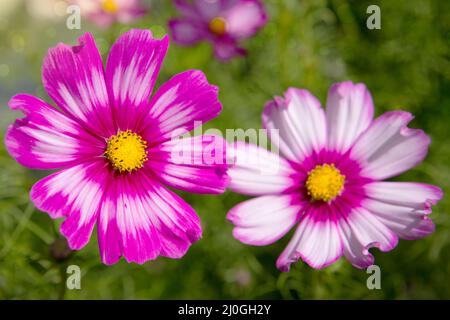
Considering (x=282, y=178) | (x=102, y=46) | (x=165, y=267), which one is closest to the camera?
(x=282, y=178)

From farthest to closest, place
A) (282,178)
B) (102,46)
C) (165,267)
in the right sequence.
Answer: (102,46) → (165,267) → (282,178)

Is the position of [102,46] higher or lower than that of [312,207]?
higher

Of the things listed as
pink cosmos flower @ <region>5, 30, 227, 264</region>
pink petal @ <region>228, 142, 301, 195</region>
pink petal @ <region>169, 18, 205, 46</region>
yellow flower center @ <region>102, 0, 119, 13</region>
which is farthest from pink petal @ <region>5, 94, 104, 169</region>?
yellow flower center @ <region>102, 0, 119, 13</region>

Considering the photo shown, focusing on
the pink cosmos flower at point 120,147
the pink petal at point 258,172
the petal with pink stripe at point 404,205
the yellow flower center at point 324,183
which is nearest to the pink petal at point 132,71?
the pink cosmos flower at point 120,147

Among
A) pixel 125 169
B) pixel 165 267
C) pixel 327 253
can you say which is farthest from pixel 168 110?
pixel 165 267
